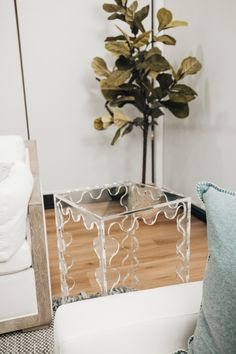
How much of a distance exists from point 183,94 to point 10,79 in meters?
1.39

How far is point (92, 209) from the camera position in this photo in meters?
1.37

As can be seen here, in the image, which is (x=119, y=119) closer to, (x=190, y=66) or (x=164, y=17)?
(x=190, y=66)

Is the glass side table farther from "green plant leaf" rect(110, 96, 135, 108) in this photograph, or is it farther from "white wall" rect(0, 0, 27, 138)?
"white wall" rect(0, 0, 27, 138)

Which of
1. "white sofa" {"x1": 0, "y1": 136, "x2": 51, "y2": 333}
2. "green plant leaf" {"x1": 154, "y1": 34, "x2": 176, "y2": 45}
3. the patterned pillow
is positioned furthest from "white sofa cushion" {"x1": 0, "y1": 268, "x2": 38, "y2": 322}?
"green plant leaf" {"x1": 154, "y1": 34, "x2": 176, "y2": 45}

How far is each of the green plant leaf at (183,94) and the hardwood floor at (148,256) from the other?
860mm

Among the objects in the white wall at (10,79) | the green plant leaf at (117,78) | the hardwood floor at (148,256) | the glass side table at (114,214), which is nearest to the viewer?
the glass side table at (114,214)

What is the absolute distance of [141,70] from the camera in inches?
93.6

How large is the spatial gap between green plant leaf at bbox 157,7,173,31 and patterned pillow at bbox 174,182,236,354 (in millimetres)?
1955

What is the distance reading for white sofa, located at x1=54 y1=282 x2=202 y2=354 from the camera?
629 mm

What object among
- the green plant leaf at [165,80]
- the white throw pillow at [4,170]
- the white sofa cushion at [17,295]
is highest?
the green plant leaf at [165,80]

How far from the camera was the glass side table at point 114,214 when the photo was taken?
1.17 metres

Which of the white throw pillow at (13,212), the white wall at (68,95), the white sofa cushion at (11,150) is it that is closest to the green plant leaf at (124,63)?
the white wall at (68,95)

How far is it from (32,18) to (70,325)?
2552 millimetres

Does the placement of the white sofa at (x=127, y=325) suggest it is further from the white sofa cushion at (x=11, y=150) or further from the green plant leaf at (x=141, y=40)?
the green plant leaf at (x=141, y=40)
